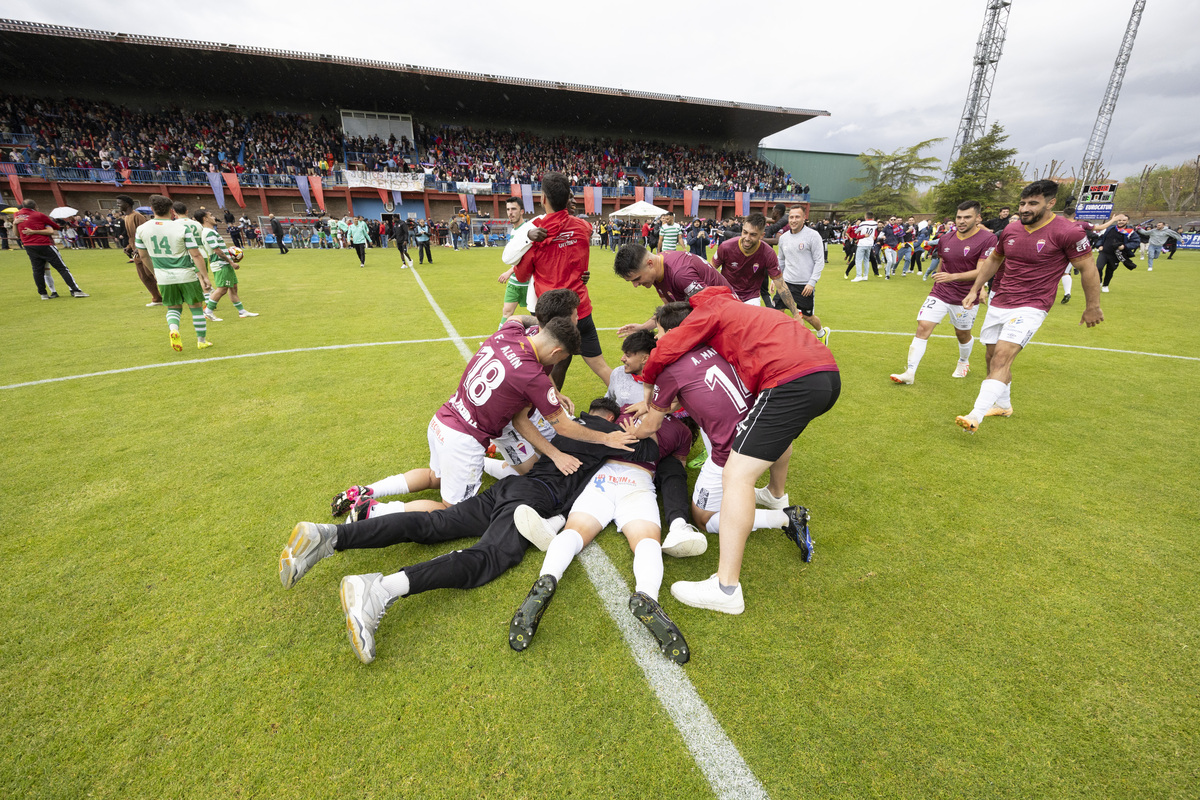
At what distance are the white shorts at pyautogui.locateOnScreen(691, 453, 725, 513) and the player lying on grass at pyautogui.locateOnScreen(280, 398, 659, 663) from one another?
13.9 inches

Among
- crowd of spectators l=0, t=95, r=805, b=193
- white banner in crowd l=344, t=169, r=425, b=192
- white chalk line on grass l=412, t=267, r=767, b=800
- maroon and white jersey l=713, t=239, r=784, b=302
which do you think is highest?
crowd of spectators l=0, t=95, r=805, b=193

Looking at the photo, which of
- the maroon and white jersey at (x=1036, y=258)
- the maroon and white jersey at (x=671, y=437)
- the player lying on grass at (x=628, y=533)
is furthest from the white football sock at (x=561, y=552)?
the maroon and white jersey at (x=1036, y=258)

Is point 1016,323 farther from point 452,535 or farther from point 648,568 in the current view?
point 452,535

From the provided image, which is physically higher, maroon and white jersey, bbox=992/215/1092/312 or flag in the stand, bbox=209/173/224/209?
flag in the stand, bbox=209/173/224/209

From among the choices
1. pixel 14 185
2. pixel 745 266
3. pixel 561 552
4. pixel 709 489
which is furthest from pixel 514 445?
pixel 14 185

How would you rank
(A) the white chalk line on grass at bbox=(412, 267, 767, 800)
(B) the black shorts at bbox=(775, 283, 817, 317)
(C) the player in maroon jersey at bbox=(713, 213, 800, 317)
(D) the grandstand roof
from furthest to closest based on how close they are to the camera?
(D) the grandstand roof < (B) the black shorts at bbox=(775, 283, 817, 317) < (C) the player in maroon jersey at bbox=(713, 213, 800, 317) < (A) the white chalk line on grass at bbox=(412, 267, 767, 800)

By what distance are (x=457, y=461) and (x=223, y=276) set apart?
8.30 metres

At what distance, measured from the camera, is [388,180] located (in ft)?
103

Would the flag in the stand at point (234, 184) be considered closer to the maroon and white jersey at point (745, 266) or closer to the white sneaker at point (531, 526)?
the maroon and white jersey at point (745, 266)

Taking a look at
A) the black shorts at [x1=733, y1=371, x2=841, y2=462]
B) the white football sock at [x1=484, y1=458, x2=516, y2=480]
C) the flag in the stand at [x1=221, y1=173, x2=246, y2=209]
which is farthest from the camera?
the flag in the stand at [x1=221, y1=173, x2=246, y2=209]

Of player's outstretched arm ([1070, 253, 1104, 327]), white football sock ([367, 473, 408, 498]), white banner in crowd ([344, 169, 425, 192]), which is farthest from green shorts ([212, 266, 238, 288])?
white banner in crowd ([344, 169, 425, 192])

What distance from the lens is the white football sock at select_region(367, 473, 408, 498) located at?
3236 millimetres

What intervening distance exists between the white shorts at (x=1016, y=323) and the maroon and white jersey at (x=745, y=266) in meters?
2.29

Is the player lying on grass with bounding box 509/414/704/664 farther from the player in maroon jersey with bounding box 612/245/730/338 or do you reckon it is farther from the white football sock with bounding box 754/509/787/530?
the player in maroon jersey with bounding box 612/245/730/338
